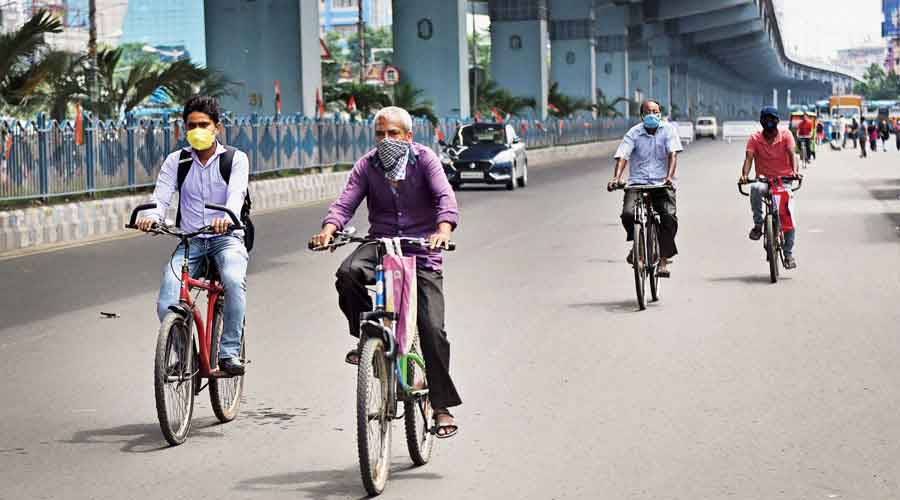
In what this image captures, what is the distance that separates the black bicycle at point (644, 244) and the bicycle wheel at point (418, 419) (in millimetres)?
5950

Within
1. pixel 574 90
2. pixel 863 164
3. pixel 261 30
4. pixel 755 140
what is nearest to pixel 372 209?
pixel 755 140

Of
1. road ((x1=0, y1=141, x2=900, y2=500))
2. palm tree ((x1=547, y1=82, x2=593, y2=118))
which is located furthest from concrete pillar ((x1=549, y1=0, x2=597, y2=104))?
road ((x1=0, y1=141, x2=900, y2=500))

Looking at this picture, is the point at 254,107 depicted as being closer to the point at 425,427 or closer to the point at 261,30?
the point at 261,30

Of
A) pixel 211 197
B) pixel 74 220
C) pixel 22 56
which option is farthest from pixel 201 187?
pixel 22 56

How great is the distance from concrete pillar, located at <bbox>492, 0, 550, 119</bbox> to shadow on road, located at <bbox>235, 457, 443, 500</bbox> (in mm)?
55941

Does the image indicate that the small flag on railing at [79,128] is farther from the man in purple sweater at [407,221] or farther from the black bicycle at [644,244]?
the man in purple sweater at [407,221]

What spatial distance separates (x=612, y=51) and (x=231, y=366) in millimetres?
78629

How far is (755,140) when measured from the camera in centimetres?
1573

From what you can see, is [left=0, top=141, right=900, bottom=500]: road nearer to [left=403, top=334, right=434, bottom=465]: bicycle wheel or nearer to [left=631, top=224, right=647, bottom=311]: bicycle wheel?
[left=403, top=334, right=434, bottom=465]: bicycle wheel

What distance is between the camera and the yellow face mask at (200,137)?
781cm

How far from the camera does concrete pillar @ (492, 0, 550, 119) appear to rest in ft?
204

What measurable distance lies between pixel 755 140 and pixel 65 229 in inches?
375

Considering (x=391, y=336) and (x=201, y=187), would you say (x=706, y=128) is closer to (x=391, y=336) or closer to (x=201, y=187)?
(x=201, y=187)

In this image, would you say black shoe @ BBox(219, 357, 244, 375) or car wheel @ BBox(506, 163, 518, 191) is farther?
car wheel @ BBox(506, 163, 518, 191)
